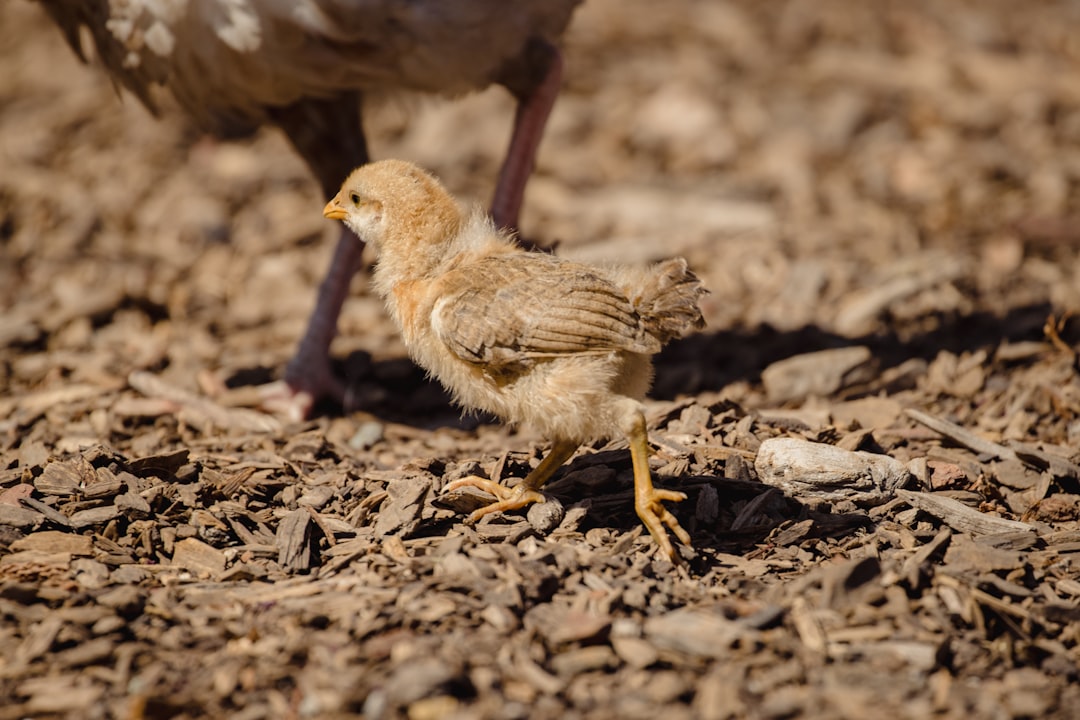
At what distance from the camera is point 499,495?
10.9 feet

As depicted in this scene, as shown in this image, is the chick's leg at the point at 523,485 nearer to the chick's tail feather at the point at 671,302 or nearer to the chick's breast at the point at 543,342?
the chick's breast at the point at 543,342

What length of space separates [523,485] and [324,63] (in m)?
1.92

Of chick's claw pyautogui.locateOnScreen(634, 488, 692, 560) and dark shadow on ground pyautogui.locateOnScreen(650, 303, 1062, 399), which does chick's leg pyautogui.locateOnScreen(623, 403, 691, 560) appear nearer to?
chick's claw pyautogui.locateOnScreen(634, 488, 692, 560)

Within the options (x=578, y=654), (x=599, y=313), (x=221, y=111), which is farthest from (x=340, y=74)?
(x=578, y=654)

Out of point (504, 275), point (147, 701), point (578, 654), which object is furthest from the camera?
point (504, 275)

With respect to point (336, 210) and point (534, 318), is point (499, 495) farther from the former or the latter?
point (336, 210)

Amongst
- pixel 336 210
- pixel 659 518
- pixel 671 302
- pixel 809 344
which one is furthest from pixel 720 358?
pixel 336 210

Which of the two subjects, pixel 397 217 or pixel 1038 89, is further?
pixel 1038 89

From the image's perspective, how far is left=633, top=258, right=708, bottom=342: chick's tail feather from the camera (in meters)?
3.10

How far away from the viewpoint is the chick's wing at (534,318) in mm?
3012

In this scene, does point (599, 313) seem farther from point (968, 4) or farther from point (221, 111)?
point (968, 4)

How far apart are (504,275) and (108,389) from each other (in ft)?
7.68

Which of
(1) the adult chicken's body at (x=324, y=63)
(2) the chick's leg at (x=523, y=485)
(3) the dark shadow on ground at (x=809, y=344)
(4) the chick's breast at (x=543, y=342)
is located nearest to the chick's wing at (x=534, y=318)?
(4) the chick's breast at (x=543, y=342)

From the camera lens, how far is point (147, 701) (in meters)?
2.44
